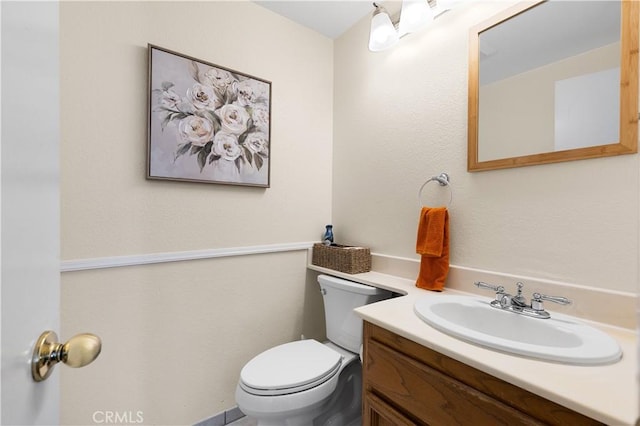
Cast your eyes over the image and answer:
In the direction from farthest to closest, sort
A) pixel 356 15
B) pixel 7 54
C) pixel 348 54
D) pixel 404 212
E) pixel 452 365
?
pixel 348 54 → pixel 356 15 → pixel 404 212 → pixel 452 365 → pixel 7 54

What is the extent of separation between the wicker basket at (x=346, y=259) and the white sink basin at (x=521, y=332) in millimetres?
524

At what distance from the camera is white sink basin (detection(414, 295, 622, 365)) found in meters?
0.71

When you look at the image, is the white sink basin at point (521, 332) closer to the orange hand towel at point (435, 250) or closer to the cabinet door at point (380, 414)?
the orange hand towel at point (435, 250)

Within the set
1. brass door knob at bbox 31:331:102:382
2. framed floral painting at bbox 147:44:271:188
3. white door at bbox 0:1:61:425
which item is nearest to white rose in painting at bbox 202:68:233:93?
framed floral painting at bbox 147:44:271:188

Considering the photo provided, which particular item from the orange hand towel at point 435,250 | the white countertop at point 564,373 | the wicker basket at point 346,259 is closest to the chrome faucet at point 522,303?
the white countertop at point 564,373

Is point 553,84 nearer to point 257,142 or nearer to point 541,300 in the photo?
point 541,300

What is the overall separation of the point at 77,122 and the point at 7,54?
3.52 feet

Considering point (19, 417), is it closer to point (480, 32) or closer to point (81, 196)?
point (81, 196)

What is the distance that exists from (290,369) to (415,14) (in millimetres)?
1762

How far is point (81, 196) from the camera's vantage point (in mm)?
1168

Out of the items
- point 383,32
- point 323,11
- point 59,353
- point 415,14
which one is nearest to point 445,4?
point 415,14

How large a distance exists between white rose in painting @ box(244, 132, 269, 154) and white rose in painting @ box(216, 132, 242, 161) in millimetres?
64

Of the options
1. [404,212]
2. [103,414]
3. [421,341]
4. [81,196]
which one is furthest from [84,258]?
[404,212]

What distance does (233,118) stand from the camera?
5.03ft
